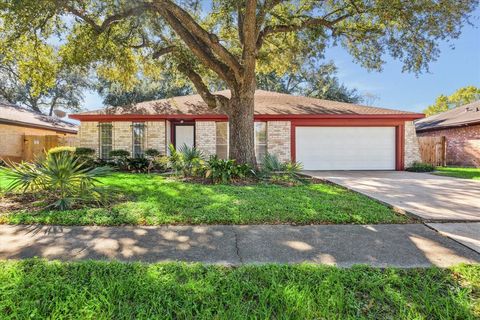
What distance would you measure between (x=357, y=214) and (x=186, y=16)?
6.93 m

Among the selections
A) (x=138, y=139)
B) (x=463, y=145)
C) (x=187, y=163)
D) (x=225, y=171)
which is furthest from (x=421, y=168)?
(x=138, y=139)

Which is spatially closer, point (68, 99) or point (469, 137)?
point (469, 137)

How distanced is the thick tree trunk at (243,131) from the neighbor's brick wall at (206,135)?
14.0 ft

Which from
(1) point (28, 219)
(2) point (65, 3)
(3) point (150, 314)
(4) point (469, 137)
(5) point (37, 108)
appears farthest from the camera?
(5) point (37, 108)

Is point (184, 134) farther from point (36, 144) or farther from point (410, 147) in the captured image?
point (410, 147)

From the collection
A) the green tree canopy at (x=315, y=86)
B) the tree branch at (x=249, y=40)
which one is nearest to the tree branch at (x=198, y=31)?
the tree branch at (x=249, y=40)

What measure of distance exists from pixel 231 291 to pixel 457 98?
45.0 meters

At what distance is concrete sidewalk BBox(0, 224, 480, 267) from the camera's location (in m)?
2.93

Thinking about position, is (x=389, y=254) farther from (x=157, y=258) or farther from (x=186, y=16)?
(x=186, y=16)

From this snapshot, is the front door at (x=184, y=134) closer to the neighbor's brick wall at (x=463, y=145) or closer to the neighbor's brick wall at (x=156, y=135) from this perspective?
the neighbor's brick wall at (x=156, y=135)

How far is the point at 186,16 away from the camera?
25.4ft

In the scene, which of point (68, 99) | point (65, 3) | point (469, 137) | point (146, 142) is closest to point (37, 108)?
point (68, 99)

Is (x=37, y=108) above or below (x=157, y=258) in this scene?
above

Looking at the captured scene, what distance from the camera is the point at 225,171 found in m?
7.96
